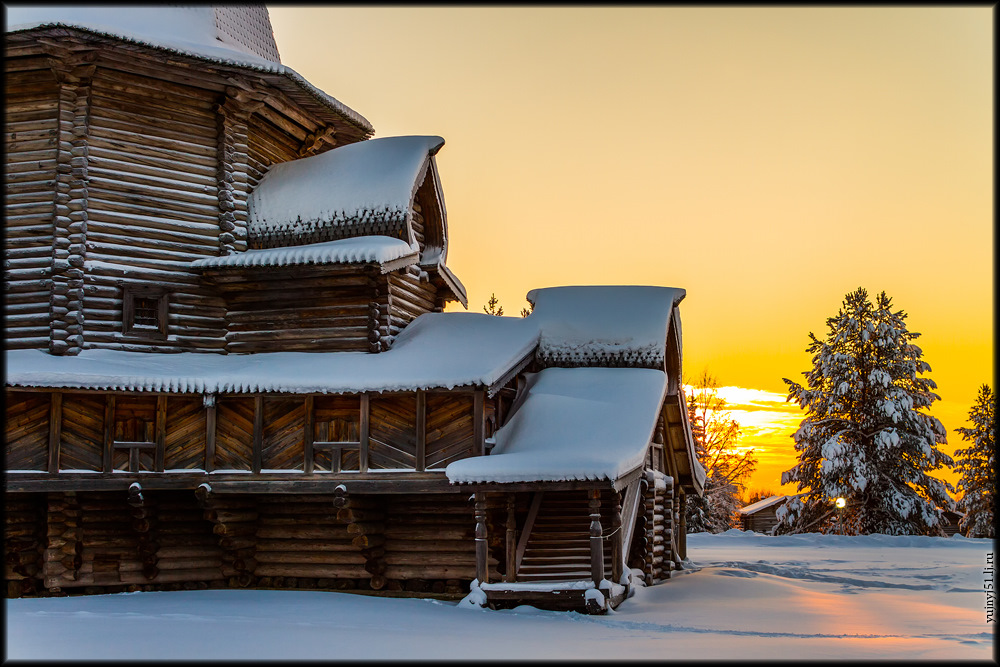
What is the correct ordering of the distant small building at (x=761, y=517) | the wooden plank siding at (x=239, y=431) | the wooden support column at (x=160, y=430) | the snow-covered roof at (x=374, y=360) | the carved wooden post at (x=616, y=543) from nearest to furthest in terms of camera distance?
the carved wooden post at (x=616, y=543), the snow-covered roof at (x=374, y=360), the wooden plank siding at (x=239, y=431), the wooden support column at (x=160, y=430), the distant small building at (x=761, y=517)

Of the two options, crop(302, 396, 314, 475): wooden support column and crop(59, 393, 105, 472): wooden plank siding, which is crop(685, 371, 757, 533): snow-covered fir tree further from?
crop(59, 393, 105, 472): wooden plank siding

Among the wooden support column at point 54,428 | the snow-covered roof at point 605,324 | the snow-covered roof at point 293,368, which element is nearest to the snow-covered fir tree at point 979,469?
the snow-covered roof at point 605,324

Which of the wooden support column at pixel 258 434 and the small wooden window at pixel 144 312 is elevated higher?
the small wooden window at pixel 144 312

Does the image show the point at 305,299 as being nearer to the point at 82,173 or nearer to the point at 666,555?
the point at 82,173

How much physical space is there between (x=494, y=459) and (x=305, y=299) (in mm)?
6108

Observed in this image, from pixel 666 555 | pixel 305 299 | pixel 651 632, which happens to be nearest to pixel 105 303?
pixel 305 299

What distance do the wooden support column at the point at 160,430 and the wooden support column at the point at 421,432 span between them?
488 cm

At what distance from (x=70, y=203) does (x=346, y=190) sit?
220 inches

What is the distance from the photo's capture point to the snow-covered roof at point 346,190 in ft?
70.1

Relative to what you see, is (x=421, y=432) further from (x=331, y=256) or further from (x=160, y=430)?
(x=160, y=430)

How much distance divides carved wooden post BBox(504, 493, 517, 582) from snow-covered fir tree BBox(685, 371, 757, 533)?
107 feet

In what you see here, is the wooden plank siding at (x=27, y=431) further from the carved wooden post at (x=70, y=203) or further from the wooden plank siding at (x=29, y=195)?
the wooden plank siding at (x=29, y=195)

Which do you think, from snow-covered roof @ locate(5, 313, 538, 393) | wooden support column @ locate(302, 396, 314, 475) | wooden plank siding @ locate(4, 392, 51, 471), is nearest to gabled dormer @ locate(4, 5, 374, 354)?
snow-covered roof @ locate(5, 313, 538, 393)

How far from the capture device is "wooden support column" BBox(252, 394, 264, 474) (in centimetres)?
1912
